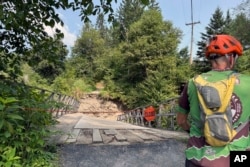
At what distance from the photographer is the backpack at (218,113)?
1.39 m

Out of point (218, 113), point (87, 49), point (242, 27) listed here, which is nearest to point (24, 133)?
point (218, 113)

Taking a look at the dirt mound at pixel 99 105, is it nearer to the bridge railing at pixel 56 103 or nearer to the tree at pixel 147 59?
the tree at pixel 147 59

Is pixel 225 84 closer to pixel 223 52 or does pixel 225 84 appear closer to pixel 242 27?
pixel 223 52

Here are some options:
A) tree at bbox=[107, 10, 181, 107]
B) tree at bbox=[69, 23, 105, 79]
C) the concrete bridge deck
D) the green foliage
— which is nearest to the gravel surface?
the concrete bridge deck

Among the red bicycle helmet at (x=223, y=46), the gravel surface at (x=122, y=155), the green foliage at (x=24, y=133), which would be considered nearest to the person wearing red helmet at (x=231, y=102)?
the red bicycle helmet at (x=223, y=46)

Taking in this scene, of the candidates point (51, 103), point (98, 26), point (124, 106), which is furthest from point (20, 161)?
point (98, 26)

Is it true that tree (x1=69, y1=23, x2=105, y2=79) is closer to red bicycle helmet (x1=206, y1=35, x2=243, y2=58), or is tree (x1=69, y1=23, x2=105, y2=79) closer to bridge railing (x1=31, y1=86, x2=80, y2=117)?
bridge railing (x1=31, y1=86, x2=80, y2=117)

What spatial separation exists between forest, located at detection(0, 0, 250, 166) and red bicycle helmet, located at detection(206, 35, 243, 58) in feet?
0.54

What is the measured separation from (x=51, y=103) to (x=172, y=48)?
2699cm

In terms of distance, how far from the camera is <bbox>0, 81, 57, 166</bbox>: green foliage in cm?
278

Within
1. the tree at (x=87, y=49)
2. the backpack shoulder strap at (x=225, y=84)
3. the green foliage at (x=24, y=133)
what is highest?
the tree at (x=87, y=49)

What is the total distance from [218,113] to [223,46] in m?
0.37

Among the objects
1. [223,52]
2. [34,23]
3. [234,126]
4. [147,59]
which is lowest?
[234,126]

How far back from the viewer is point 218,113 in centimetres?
140
